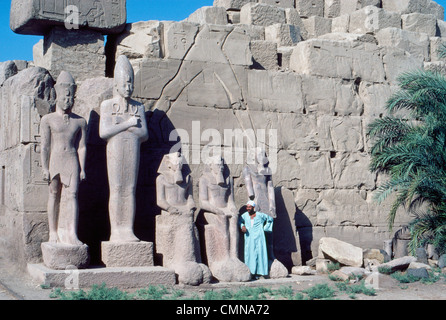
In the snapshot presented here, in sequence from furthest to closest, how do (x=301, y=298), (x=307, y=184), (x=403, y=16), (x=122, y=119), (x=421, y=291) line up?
(x=403, y=16) < (x=307, y=184) < (x=122, y=119) < (x=421, y=291) < (x=301, y=298)

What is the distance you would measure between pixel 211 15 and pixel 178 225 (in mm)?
4903

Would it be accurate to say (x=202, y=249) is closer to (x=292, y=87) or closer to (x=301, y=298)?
(x=301, y=298)

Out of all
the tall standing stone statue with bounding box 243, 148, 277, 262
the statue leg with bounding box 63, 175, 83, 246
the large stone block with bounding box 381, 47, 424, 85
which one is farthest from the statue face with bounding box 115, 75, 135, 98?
the large stone block with bounding box 381, 47, 424, 85

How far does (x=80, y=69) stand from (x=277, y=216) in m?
3.35

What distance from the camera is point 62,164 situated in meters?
7.80

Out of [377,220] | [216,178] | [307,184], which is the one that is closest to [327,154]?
[307,184]

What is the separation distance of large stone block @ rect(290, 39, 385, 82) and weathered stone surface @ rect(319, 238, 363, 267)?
2745mm

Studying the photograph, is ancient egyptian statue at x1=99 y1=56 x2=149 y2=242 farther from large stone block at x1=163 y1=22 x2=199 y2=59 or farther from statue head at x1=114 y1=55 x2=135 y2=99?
large stone block at x1=163 y1=22 x2=199 y2=59

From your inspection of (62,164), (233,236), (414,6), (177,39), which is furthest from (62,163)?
(414,6)

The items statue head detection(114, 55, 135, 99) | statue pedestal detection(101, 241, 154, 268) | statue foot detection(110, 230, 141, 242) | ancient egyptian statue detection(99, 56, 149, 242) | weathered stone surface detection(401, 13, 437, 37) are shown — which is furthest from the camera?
weathered stone surface detection(401, 13, 437, 37)

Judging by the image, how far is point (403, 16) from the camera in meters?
12.9

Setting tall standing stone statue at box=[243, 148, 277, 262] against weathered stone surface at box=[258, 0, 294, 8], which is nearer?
tall standing stone statue at box=[243, 148, 277, 262]

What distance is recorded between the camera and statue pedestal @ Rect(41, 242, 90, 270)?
293 inches

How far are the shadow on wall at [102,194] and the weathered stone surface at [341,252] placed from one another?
7.87 ft
